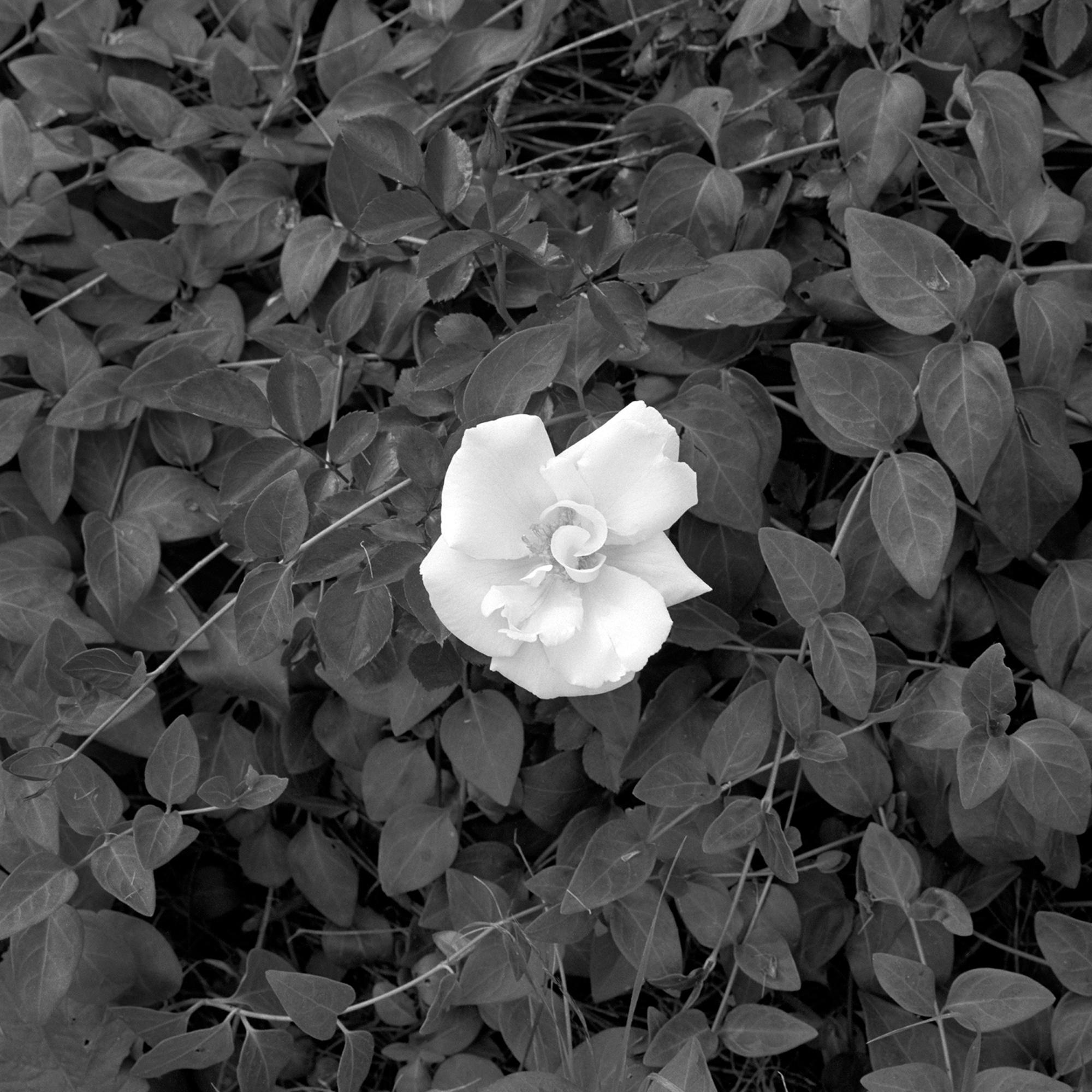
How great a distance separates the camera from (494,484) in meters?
0.94

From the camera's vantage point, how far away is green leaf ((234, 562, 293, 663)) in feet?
3.59

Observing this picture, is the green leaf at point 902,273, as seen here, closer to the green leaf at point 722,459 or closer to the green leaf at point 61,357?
the green leaf at point 722,459

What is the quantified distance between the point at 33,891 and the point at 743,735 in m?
0.81

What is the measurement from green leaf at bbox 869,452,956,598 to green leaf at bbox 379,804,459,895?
2.18ft

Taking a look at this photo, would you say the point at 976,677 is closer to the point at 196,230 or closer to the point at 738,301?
the point at 738,301

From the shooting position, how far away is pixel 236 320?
1.43 metres

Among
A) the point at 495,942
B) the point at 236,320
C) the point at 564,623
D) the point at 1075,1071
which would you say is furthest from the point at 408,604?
the point at 1075,1071

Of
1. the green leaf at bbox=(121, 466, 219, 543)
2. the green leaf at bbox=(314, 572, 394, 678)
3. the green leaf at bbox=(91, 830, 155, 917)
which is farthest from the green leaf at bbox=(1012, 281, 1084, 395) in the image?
the green leaf at bbox=(91, 830, 155, 917)

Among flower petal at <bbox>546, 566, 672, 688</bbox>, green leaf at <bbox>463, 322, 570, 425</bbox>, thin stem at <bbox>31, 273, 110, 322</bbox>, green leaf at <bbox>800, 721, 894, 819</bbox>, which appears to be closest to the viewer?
flower petal at <bbox>546, 566, 672, 688</bbox>

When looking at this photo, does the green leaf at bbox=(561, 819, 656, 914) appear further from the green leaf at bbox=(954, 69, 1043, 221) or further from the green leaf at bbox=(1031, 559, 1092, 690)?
the green leaf at bbox=(954, 69, 1043, 221)

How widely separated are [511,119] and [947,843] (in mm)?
1184

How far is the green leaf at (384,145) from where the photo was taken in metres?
1.07

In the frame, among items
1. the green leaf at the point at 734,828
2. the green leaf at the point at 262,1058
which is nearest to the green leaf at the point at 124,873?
the green leaf at the point at 262,1058

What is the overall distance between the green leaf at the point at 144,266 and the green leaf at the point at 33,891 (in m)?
0.75
